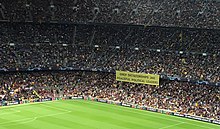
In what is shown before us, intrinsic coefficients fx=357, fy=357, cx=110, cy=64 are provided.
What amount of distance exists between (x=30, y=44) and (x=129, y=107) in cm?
2265

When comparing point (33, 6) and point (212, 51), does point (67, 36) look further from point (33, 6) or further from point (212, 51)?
point (212, 51)

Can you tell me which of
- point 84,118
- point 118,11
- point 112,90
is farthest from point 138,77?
point 118,11

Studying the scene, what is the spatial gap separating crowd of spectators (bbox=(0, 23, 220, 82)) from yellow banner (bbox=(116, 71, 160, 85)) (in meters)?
1.80

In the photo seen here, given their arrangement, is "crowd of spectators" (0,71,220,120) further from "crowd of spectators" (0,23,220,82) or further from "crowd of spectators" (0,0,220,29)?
"crowd of spectators" (0,0,220,29)

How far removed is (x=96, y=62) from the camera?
65688 millimetres

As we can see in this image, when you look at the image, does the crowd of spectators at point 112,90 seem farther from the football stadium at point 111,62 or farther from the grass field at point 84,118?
the grass field at point 84,118

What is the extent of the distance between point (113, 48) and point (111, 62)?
3.94 metres

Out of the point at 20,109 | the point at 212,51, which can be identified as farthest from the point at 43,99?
the point at 212,51

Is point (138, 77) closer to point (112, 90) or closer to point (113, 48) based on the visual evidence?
point (112, 90)

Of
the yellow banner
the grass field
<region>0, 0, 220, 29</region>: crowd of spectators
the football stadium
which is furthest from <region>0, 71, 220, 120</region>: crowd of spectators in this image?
<region>0, 0, 220, 29</region>: crowd of spectators

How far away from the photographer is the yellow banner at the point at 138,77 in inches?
2234

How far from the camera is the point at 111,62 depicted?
64625 mm

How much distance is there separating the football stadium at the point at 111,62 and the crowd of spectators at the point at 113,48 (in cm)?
17

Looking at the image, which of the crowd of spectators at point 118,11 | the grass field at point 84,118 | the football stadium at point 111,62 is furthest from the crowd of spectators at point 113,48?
the grass field at point 84,118
